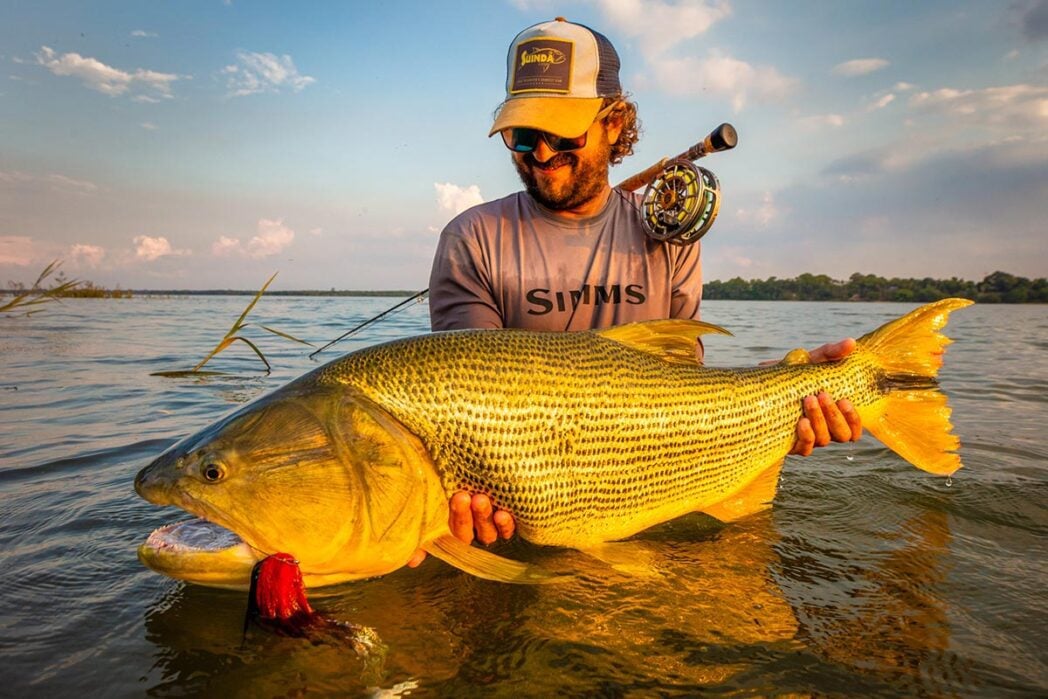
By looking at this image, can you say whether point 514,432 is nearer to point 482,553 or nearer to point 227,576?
point 482,553

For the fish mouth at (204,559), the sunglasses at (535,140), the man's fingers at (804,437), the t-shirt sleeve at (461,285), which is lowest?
the fish mouth at (204,559)

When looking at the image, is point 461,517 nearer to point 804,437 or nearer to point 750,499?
point 750,499

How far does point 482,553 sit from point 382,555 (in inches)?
15.3

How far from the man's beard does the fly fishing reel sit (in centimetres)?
37

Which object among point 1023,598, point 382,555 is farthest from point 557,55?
point 1023,598

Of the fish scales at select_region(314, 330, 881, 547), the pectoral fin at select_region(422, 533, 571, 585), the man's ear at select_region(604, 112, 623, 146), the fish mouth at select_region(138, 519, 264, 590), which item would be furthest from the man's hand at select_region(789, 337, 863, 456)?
the fish mouth at select_region(138, 519, 264, 590)

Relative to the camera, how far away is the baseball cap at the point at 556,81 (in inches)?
146

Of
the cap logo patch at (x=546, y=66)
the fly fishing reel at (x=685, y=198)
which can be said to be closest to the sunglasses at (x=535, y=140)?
the cap logo patch at (x=546, y=66)

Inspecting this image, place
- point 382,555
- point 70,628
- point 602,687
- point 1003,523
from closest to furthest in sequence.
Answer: point 602,687 → point 382,555 → point 70,628 → point 1003,523

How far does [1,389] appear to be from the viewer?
7.20m

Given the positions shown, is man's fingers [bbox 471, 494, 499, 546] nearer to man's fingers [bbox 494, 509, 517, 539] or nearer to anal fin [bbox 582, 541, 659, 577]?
man's fingers [bbox 494, 509, 517, 539]

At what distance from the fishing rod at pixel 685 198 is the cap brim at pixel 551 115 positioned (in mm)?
632

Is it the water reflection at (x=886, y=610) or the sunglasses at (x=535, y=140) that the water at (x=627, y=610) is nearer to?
the water reflection at (x=886, y=610)

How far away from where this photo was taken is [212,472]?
209cm
